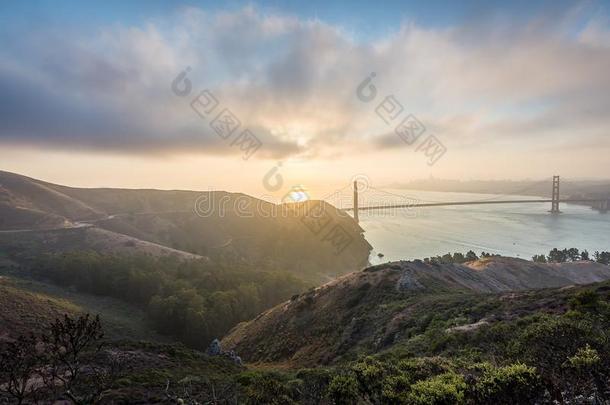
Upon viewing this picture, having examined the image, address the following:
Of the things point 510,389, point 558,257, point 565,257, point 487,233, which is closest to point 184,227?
point 487,233

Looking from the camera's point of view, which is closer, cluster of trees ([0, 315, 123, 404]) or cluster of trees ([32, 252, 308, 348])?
cluster of trees ([0, 315, 123, 404])

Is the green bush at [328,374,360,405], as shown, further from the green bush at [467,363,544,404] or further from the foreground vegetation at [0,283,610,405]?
the green bush at [467,363,544,404]

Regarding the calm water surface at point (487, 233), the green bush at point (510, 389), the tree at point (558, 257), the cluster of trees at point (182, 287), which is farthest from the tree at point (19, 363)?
the tree at point (558, 257)

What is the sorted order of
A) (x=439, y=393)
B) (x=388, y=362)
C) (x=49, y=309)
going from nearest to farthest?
(x=439, y=393)
(x=388, y=362)
(x=49, y=309)

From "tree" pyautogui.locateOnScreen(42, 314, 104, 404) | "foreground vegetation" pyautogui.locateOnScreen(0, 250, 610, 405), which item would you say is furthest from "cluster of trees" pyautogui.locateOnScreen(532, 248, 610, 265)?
"tree" pyautogui.locateOnScreen(42, 314, 104, 404)

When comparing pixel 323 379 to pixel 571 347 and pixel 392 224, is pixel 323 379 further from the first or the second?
pixel 392 224

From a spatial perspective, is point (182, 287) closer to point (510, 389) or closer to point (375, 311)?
point (375, 311)
